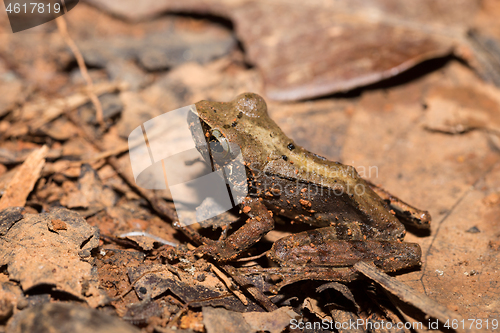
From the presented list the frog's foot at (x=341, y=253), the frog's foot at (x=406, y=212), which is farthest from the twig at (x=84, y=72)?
the frog's foot at (x=406, y=212)

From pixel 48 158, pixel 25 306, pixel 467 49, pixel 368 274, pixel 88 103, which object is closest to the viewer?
pixel 25 306

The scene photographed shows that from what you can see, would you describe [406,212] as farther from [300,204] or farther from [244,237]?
[244,237]

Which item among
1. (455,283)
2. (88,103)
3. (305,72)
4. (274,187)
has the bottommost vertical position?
(455,283)

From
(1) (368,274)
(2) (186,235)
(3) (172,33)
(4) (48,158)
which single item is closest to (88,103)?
Result: (4) (48,158)

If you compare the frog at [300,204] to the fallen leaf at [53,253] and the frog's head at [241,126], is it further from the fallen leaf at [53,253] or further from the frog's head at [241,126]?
the fallen leaf at [53,253]

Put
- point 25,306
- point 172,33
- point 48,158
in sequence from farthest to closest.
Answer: point 172,33 → point 48,158 → point 25,306

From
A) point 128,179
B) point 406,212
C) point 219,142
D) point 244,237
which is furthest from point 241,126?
point 406,212

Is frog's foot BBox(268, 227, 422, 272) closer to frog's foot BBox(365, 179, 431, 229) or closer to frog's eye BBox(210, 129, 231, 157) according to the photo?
frog's foot BBox(365, 179, 431, 229)

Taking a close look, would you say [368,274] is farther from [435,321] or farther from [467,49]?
[467,49]
